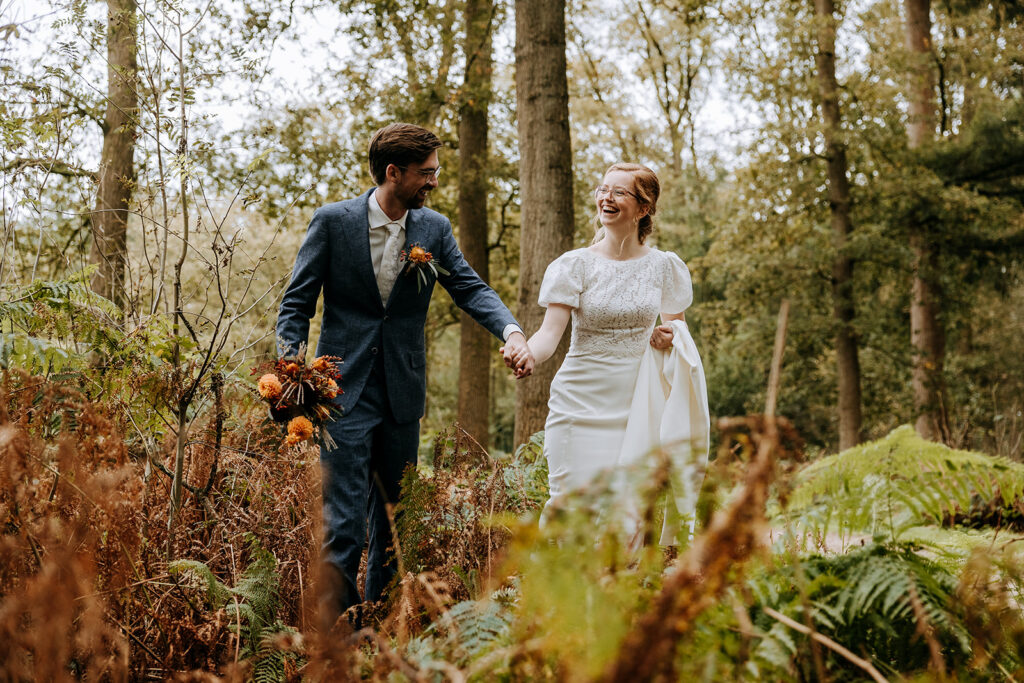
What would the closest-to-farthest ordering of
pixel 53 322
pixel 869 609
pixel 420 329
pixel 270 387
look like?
pixel 869 609 → pixel 270 387 → pixel 420 329 → pixel 53 322

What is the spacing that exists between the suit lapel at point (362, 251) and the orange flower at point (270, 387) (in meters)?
0.82

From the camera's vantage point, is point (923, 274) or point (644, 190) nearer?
point (644, 190)

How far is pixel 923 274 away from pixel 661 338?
1242 centimetres

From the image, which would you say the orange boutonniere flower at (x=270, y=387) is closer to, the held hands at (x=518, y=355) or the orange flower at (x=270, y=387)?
the orange flower at (x=270, y=387)

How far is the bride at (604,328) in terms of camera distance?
13.2ft

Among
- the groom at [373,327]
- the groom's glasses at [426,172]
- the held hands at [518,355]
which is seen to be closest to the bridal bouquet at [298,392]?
the groom at [373,327]

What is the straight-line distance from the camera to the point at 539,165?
6422 millimetres

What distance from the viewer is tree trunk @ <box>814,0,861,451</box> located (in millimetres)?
14859

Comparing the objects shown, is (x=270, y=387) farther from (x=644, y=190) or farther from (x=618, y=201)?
(x=644, y=190)

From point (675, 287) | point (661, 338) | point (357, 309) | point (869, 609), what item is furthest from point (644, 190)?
point (869, 609)

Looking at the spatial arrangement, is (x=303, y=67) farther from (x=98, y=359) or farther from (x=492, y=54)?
(x=98, y=359)

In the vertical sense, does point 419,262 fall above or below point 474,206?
below

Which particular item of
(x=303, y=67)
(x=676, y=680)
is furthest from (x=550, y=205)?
(x=303, y=67)

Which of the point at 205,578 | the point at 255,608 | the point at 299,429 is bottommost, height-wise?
the point at 255,608
